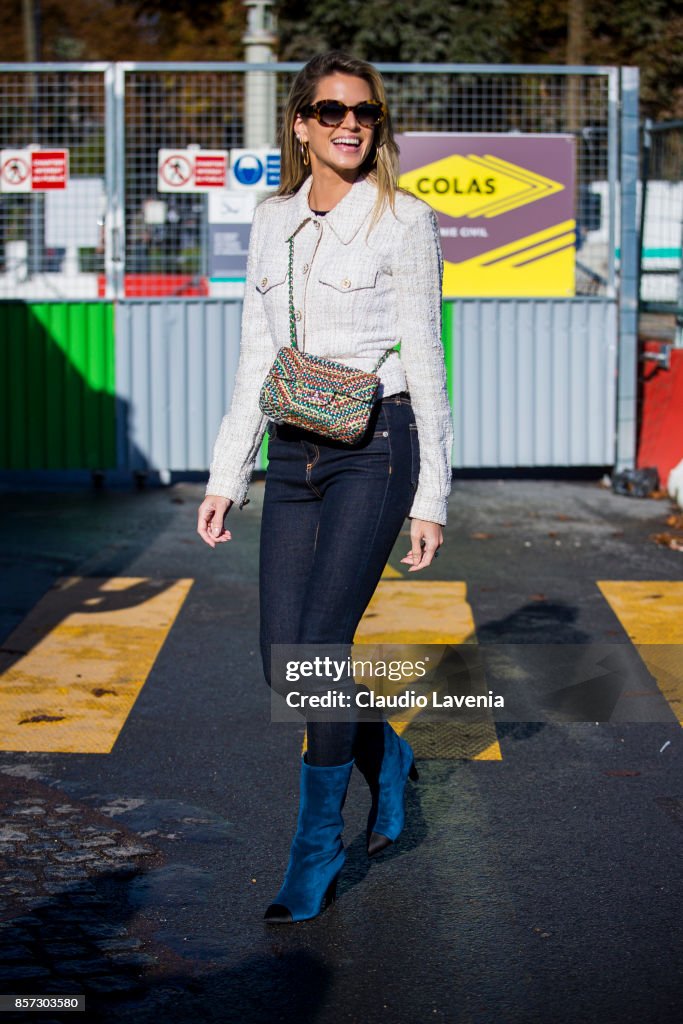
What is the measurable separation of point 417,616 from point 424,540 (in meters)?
3.58

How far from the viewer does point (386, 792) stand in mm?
4391

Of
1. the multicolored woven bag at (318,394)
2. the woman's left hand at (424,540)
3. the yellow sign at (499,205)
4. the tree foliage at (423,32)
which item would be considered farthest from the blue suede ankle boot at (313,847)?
the tree foliage at (423,32)

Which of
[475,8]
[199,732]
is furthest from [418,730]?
[475,8]

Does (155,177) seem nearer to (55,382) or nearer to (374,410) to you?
(55,382)

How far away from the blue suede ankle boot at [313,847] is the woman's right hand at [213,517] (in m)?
0.64

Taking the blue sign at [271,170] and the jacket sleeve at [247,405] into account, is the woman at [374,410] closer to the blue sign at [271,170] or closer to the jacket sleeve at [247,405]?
the jacket sleeve at [247,405]

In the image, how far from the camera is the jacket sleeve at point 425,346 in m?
3.86

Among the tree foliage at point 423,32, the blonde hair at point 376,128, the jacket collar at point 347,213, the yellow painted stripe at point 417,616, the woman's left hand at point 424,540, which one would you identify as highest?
the tree foliage at point 423,32

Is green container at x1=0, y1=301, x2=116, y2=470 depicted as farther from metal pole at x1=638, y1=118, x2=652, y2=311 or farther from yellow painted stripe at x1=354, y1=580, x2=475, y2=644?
metal pole at x1=638, y1=118, x2=652, y2=311

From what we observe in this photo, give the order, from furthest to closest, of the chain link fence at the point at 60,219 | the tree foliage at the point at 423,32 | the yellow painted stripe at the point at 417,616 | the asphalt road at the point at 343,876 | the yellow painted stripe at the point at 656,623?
1. the tree foliage at the point at 423,32
2. the chain link fence at the point at 60,219
3. the yellow painted stripe at the point at 417,616
4. the yellow painted stripe at the point at 656,623
5. the asphalt road at the point at 343,876

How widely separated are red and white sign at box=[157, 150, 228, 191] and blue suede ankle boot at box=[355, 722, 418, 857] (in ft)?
24.0

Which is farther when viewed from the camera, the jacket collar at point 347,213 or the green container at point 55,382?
the green container at point 55,382

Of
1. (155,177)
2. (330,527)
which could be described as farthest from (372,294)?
(155,177)

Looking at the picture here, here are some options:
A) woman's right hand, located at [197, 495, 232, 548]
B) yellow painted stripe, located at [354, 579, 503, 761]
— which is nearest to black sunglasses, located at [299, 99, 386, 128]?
woman's right hand, located at [197, 495, 232, 548]
